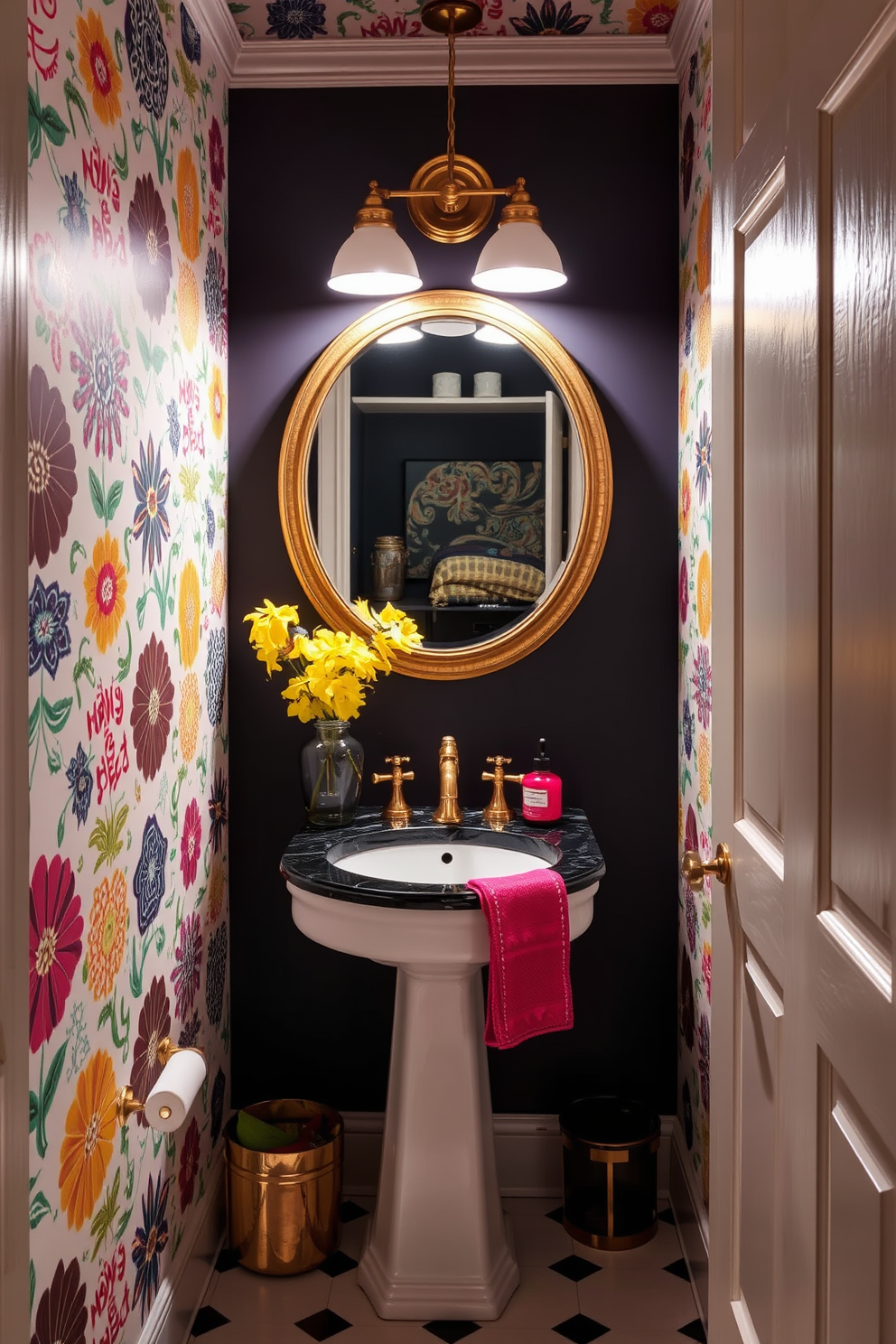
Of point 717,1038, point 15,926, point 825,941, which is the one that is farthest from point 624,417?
point 15,926

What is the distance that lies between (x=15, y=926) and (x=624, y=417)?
2.01 meters

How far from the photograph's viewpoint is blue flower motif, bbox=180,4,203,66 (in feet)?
7.05

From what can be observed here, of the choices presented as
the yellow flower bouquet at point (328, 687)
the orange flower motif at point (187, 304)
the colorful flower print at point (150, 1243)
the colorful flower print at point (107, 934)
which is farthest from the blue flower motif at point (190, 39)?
the colorful flower print at point (150, 1243)

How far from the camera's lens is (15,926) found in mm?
928

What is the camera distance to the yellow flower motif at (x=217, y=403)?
2445mm

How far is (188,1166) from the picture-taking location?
220 centimetres

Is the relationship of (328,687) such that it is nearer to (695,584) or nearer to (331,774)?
(331,774)

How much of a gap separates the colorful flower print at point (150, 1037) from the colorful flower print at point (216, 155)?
169 cm

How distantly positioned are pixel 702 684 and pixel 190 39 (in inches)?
64.6

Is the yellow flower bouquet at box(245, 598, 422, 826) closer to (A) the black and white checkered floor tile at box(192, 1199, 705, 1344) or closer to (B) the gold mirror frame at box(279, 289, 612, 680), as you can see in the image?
(B) the gold mirror frame at box(279, 289, 612, 680)

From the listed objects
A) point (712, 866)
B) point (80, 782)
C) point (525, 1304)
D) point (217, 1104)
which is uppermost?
point (80, 782)

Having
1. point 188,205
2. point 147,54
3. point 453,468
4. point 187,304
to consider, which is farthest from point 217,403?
point 147,54

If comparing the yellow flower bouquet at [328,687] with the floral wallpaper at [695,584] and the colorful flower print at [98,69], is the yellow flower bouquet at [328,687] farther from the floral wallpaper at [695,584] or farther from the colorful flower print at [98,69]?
the colorful flower print at [98,69]

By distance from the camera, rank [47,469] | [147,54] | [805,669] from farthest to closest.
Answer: [147,54] < [47,469] < [805,669]
